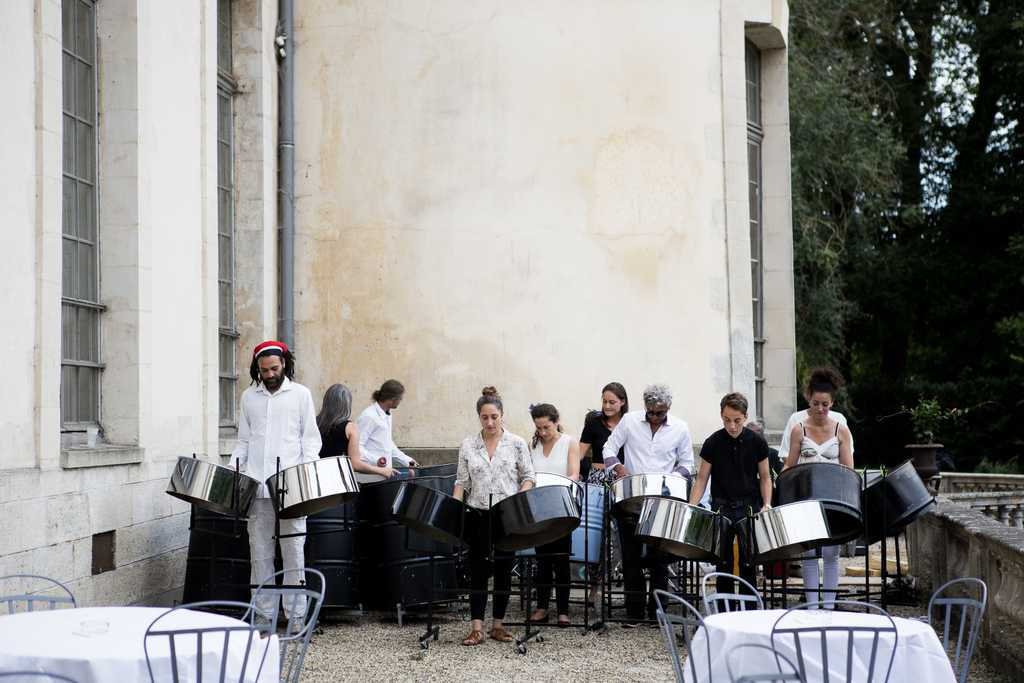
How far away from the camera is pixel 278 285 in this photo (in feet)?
26.4

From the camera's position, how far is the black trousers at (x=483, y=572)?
5254 millimetres

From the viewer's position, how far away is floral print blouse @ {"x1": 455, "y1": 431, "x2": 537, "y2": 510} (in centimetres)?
527

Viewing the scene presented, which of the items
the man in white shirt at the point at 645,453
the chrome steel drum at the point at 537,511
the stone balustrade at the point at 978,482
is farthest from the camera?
the stone balustrade at the point at 978,482

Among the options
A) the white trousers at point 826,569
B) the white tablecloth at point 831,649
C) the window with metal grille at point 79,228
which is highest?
the window with metal grille at point 79,228

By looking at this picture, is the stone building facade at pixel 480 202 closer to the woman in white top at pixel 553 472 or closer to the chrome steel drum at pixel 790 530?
the woman in white top at pixel 553 472

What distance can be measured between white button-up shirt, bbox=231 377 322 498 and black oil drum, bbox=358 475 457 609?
65 cm

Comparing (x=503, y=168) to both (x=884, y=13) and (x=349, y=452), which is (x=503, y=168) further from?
(x=884, y=13)

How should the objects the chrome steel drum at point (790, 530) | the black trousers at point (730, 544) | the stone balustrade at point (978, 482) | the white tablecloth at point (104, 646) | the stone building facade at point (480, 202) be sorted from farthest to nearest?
the stone balustrade at point (978, 482) < the stone building facade at point (480, 202) < the black trousers at point (730, 544) < the chrome steel drum at point (790, 530) < the white tablecloth at point (104, 646)

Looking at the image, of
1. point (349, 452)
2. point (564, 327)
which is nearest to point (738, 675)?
point (349, 452)

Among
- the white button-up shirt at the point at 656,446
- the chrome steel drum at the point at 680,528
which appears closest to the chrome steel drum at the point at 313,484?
the chrome steel drum at the point at 680,528

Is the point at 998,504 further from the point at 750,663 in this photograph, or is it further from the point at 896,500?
the point at 750,663

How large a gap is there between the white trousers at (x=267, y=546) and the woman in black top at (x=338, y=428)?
61 cm

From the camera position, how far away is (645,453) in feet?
19.2

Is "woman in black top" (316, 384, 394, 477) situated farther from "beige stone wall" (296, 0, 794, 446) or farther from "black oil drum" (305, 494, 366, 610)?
"beige stone wall" (296, 0, 794, 446)
